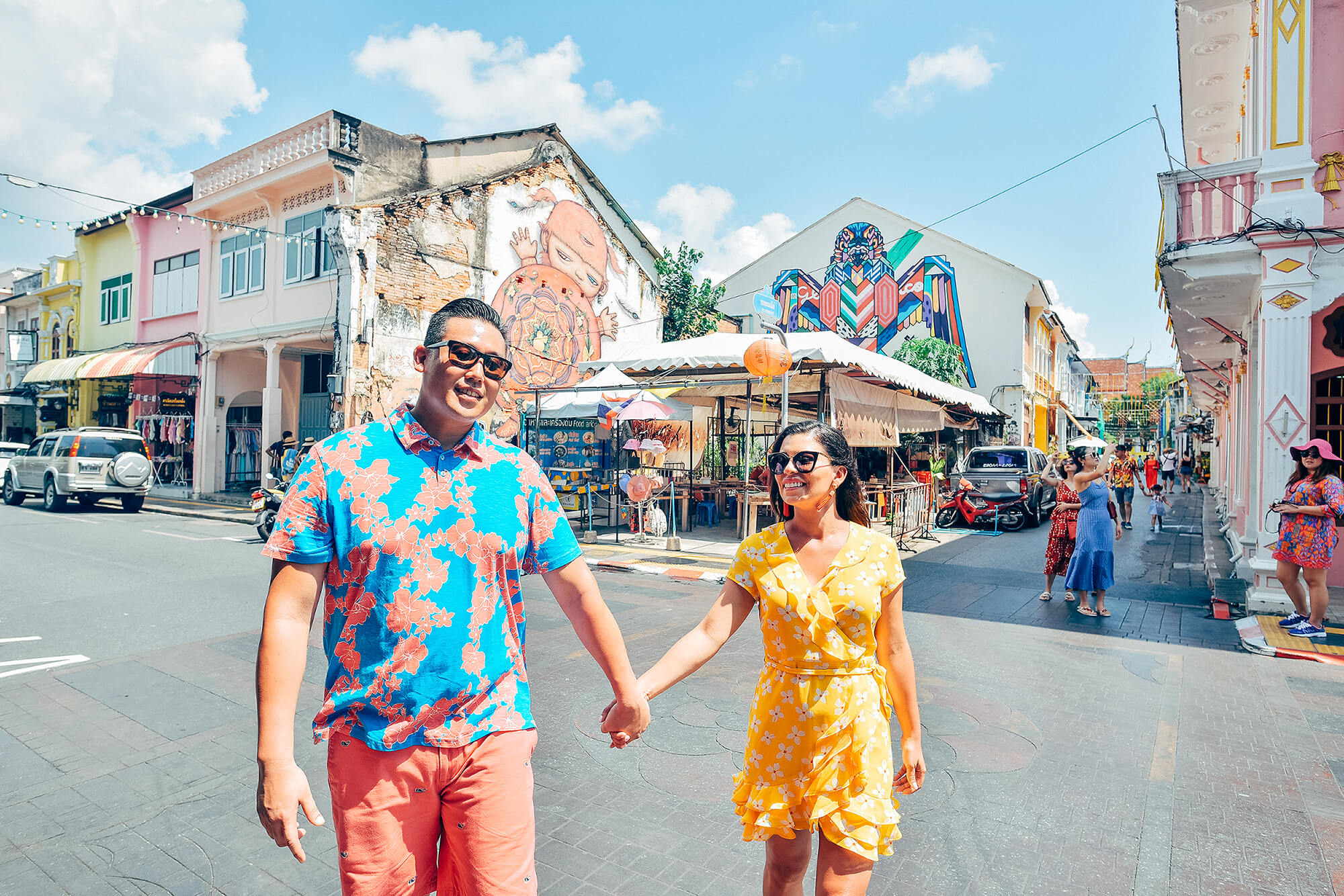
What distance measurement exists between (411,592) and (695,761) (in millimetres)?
2811

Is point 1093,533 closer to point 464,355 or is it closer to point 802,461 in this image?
point 802,461

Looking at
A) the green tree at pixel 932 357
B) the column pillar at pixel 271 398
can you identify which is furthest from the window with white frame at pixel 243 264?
the green tree at pixel 932 357

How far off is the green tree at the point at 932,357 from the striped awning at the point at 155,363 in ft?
71.0

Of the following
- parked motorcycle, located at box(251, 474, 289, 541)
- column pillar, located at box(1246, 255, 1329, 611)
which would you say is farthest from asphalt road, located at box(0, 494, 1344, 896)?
parked motorcycle, located at box(251, 474, 289, 541)

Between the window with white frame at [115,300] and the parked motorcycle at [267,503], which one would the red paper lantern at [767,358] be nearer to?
the parked motorcycle at [267,503]

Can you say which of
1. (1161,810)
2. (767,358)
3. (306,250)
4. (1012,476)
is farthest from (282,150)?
(1161,810)

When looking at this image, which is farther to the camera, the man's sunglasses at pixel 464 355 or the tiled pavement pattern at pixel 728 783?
the tiled pavement pattern at pixel 728 783

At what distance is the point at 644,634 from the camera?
712cm

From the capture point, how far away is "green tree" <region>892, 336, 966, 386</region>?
26.6 m

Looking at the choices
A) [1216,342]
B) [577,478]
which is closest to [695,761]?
[577,478]

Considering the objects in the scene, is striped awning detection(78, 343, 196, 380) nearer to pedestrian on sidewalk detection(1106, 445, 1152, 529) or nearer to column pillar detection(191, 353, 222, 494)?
column pillar detection(191, 353, 222, 494)

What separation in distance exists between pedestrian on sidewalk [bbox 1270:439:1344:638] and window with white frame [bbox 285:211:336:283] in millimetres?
17599

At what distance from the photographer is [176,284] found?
22.8 metres

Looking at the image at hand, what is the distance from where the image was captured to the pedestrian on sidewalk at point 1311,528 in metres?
6.98
